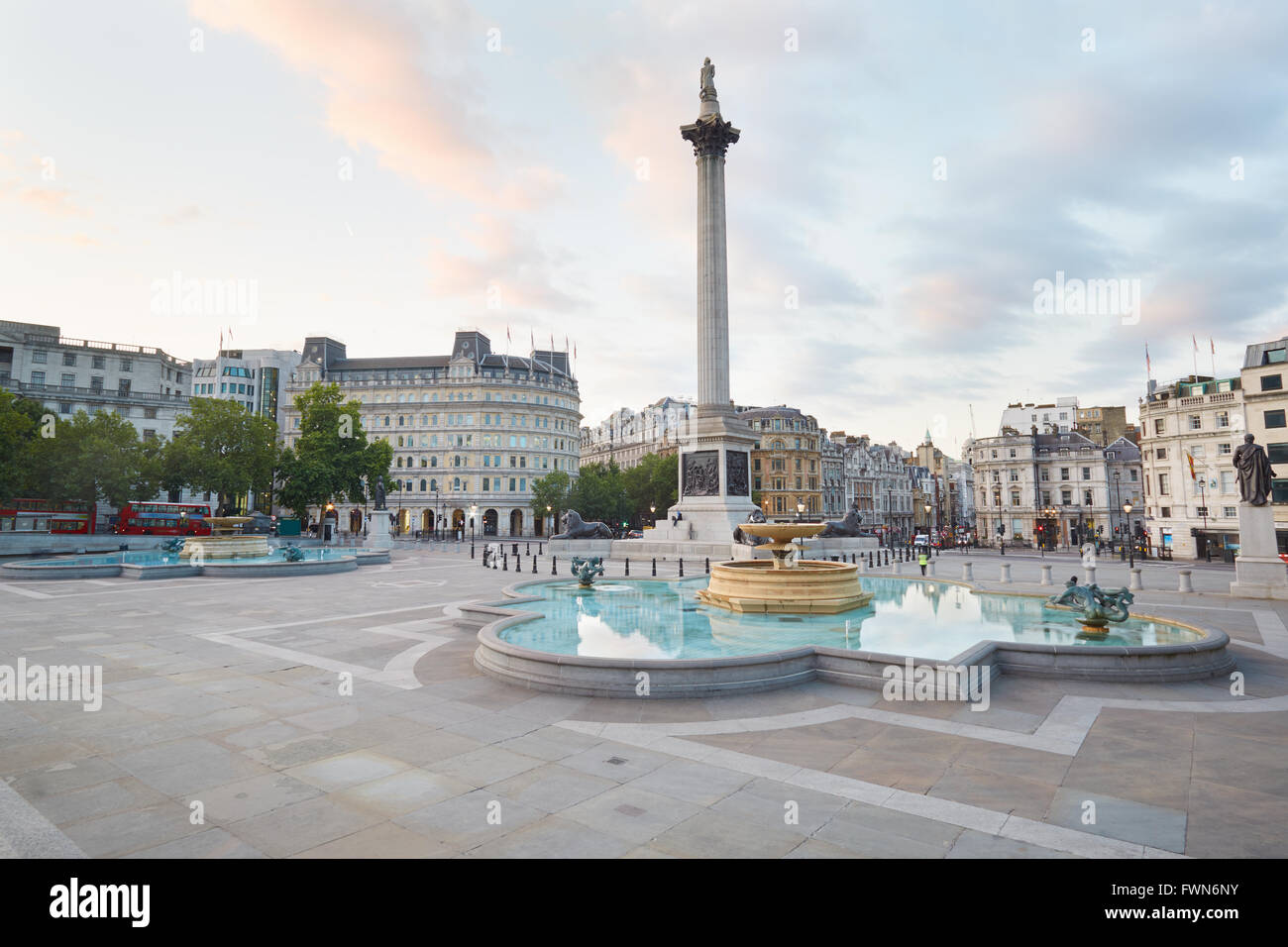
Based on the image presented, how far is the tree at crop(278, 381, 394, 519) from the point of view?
5303 centimetres

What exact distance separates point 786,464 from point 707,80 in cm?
5825

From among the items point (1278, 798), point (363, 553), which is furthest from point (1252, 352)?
point (363, 553)

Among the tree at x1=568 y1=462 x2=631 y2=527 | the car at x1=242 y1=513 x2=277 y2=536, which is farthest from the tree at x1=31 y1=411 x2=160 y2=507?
the tree at x1=568 y1=462 x2=631 y2=527

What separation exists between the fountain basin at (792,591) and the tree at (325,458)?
47693 mm

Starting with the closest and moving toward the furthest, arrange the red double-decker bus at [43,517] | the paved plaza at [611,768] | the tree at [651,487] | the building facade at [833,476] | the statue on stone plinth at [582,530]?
1. the paved plaza at [611,768]
2. the statue on stone plinth at [582,530]
3. the red double-decker bus at [43,517]
4. the tree at [651,487]
5. the building facade at [833,476]

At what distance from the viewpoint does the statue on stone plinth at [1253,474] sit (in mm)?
19406

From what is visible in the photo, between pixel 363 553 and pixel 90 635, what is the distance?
21534 mm

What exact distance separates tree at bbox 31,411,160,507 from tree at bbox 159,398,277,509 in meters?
2.60

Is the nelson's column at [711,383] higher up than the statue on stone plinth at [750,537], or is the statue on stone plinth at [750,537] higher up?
the nelson's column at [711,383]

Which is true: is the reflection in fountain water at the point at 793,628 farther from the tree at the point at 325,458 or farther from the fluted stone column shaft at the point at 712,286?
the tree at the point at 325,458

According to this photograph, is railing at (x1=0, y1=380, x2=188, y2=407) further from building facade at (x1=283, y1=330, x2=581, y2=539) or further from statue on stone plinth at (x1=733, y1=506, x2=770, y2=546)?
statue on stone plinth at (x1=733, y1=506, x2=770, y2=546)

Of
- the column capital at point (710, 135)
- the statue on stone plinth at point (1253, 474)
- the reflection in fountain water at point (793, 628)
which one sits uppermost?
the column capital at point (710, 135)

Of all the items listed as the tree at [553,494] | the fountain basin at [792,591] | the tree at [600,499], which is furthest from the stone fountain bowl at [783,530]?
the tree at [553,494]
